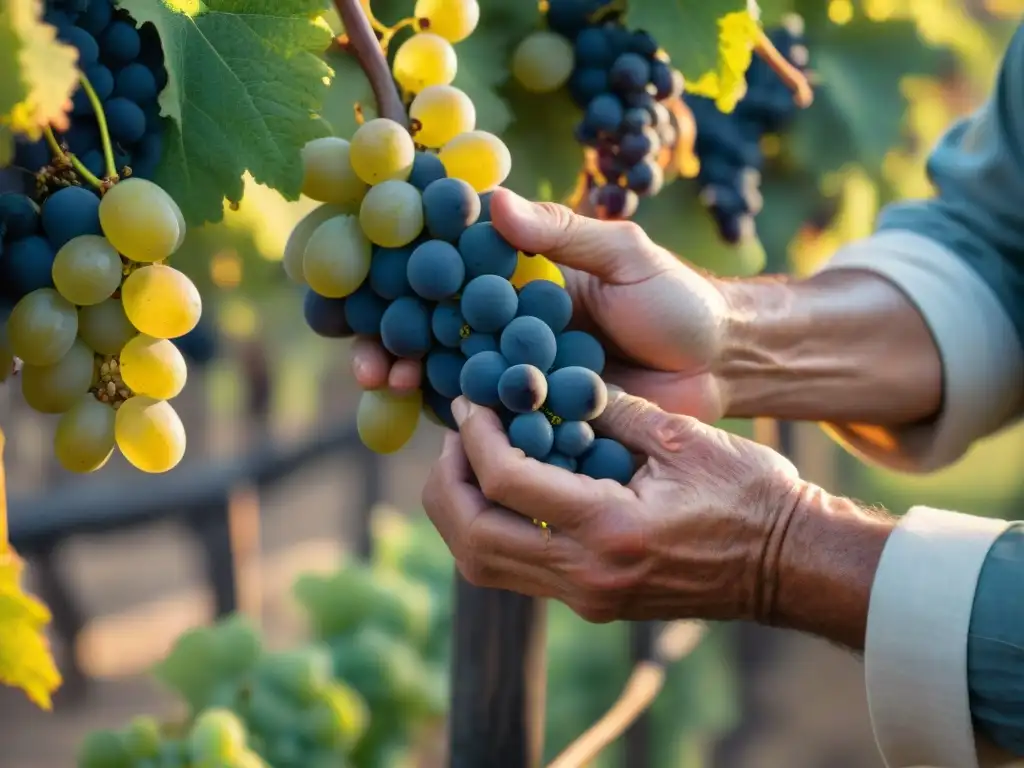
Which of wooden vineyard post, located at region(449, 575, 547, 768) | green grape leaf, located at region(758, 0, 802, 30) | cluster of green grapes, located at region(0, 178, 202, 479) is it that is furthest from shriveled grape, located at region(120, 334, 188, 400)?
green grape leaf, located at region(758, 0, 802, 30)

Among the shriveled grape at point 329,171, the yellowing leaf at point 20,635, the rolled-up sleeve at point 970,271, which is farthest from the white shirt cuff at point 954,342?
the yellowing leaf at point 20,635

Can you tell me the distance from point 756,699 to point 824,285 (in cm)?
332

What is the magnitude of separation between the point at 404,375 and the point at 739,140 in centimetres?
69

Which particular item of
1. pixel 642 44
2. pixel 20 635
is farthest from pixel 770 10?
pixel 20 635

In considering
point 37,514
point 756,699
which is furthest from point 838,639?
point 756,699

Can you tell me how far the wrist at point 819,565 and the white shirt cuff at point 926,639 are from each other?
0.07ft

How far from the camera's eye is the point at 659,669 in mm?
1782

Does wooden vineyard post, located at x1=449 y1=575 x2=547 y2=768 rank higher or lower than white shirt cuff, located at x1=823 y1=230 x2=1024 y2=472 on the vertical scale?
lower

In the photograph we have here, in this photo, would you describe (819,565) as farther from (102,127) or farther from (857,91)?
(857,91)

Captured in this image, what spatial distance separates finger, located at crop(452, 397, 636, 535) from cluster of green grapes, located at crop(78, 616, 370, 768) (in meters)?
0.71

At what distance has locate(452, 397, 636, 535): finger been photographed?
73 cm

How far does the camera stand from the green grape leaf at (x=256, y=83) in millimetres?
690

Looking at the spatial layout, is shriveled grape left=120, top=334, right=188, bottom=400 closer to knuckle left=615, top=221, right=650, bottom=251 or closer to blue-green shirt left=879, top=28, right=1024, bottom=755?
knuckle left=615, top=221, right=650, bottom=251

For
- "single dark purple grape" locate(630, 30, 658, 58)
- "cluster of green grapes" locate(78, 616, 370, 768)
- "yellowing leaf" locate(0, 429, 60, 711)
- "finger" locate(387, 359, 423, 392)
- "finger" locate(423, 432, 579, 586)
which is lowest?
"cluster of green grapes" locate(78, 616, 370, 768)
